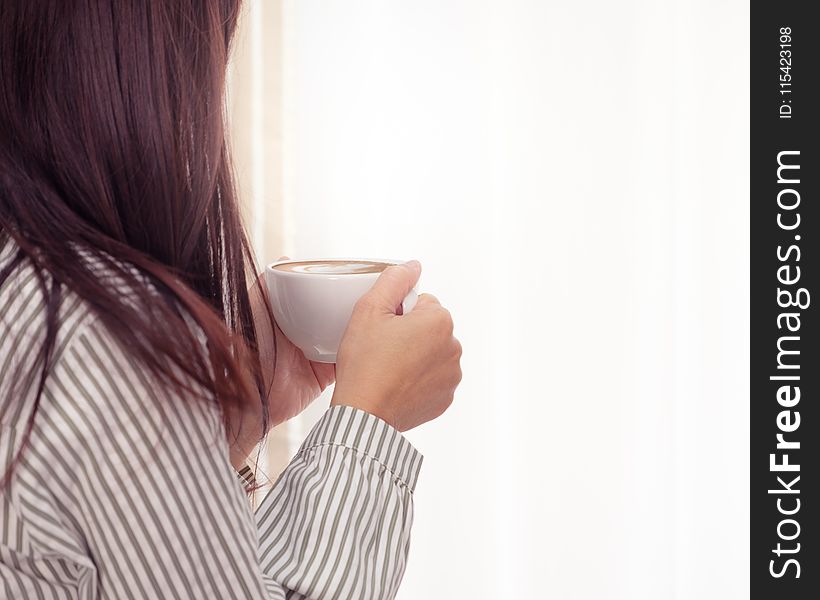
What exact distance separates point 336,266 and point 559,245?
39cm

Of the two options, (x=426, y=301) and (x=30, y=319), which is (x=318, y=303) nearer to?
(x=426, y=301)

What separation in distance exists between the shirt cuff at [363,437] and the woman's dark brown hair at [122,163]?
0.10 metres

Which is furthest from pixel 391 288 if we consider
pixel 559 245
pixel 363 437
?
pixel 559 245

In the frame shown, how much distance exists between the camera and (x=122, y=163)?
0.54 m

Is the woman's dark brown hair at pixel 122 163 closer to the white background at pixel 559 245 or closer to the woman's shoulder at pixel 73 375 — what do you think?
the woman's shoulder at pixel 73 375

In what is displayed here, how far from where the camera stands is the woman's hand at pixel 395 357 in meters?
0.61

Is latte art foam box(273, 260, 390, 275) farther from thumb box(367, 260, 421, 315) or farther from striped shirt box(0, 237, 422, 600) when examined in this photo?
striped shirt box(0, 237, 422, 600)

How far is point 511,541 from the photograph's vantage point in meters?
1.11

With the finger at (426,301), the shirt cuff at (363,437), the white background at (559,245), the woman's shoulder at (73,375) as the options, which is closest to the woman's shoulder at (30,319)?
the woman's shoulder at (73,375)

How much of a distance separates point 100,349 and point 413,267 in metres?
0.30

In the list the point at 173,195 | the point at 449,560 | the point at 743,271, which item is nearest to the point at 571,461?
the point at 449,560

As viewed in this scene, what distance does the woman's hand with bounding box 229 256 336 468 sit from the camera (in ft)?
2.60
